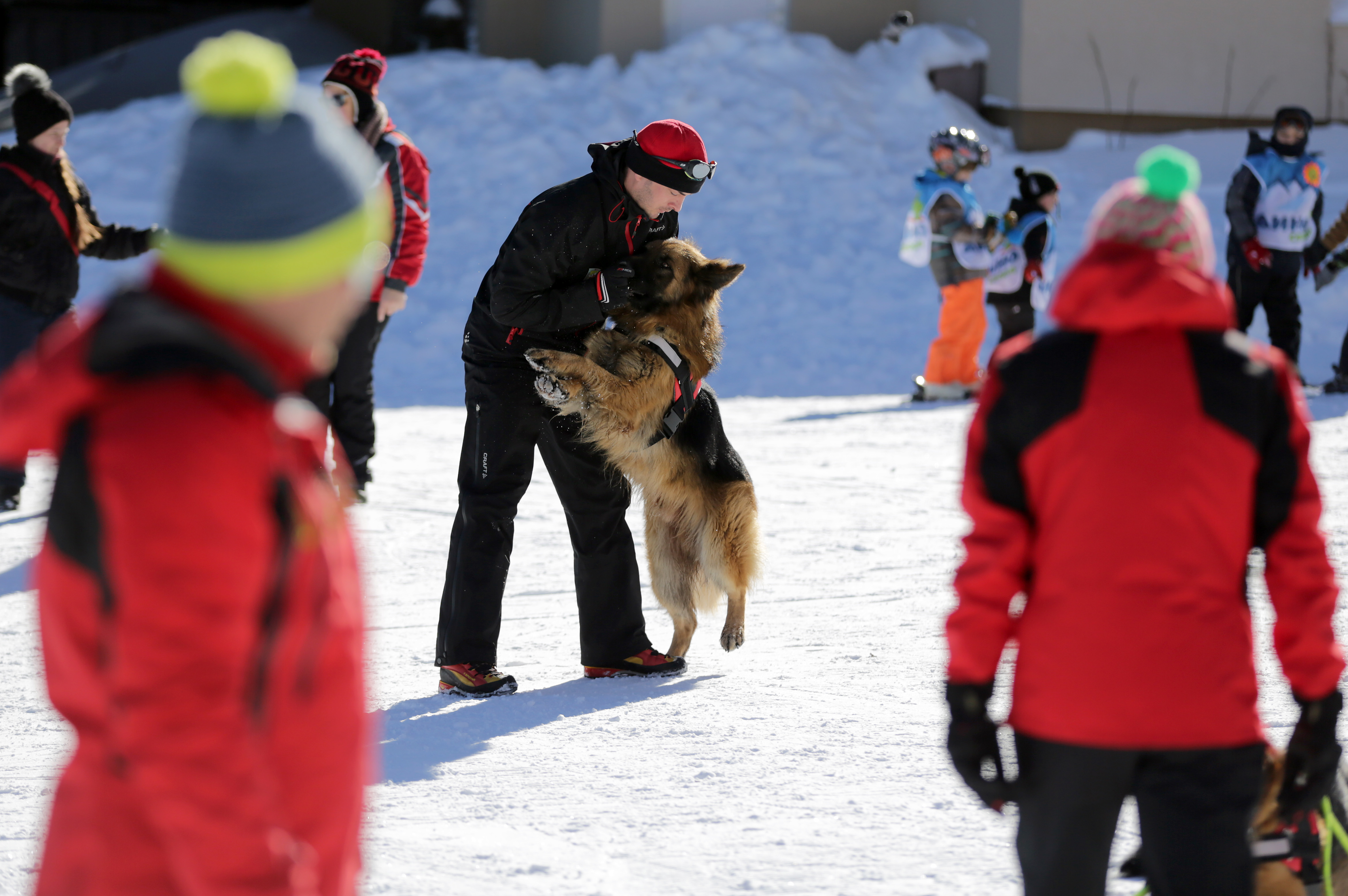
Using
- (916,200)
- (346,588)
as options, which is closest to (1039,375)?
(346,588)

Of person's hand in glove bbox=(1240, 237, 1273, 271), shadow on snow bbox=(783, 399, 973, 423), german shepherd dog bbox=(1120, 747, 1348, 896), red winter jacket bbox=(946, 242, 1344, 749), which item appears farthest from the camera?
person's hand in glove bbox=(1240, 237, 1273, 271)

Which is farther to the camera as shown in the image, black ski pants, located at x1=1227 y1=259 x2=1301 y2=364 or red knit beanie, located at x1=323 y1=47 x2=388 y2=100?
black ski pants, located at x1=1227 y1=259 x2=1301 y2=364

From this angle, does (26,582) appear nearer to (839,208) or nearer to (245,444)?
(245,444)

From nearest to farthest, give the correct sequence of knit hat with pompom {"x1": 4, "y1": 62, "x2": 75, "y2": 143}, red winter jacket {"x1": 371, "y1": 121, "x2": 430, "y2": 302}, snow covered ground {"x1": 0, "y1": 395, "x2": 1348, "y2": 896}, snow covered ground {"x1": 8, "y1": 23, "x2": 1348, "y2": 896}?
snow covered ground {"x1": 0, "y1": 395, "x2": 1348, "y2": 896} → snow covered ground {"x1": 8, "y1": 23, "x2": 1348, "y2": 896} → knit hat with pompom {"x1": 4, "y1": 62, "x2": 75, "y2": 143} → red winter jacket {"x1": 371, "y1": 121, "x2": 430, "y2": 302}

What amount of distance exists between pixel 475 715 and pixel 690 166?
171cm

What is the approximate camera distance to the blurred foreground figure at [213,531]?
1199mm

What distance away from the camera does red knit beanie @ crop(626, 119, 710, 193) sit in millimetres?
3812

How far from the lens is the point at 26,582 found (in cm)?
511

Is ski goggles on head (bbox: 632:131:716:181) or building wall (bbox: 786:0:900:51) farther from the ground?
building wall (bbox: 786:0:900:51)

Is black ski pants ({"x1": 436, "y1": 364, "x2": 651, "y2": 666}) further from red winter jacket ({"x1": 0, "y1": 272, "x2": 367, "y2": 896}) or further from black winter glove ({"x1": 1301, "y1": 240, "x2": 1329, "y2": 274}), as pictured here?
black winter glove ({"x1": 1301, "y1": 240, "x2": 1329, "y2": 274})

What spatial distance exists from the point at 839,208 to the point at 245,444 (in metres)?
12.8

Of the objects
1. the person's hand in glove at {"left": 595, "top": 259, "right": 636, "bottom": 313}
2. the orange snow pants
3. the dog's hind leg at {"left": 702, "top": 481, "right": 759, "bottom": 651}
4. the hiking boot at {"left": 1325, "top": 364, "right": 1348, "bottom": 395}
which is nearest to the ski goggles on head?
the person's hand in glove at {"left": 595, "top": 259, "right": 636, "bottom": 313}

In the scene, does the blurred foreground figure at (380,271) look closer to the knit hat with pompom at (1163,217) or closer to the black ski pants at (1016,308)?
the knit hat with pompom at (1163,217)

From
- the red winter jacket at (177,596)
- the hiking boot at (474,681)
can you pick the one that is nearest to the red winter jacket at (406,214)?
the hiking boot at (474,681)
